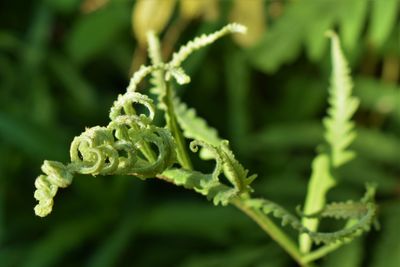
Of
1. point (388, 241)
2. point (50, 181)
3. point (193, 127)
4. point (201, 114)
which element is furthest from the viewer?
point (201, 114)

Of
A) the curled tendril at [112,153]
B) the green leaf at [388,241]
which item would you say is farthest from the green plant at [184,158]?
the green leaf at [388,241]

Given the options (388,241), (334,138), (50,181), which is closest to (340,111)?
(334,138)

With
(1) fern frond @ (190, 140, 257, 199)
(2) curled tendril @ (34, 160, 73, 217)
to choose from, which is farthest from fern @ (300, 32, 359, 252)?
(2) curled tendril @ (34, 160, 73, 217)

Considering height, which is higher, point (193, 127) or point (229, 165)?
point (193, 127)

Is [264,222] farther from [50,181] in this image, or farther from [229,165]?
[50,181]

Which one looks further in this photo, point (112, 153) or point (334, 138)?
point (334, 138)

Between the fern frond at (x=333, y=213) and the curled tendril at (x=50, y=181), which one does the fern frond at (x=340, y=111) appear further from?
the curled tendril at (x=50, y=181)

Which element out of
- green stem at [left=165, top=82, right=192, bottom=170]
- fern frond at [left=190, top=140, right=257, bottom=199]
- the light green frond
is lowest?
fern frond at [left=190, top=140, right=257, bottom=199]

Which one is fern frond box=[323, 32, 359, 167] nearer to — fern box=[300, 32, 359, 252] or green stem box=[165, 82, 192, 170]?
fern box=[300, 32, 359, 252]
